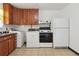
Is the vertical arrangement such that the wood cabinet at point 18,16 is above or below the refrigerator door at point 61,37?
above

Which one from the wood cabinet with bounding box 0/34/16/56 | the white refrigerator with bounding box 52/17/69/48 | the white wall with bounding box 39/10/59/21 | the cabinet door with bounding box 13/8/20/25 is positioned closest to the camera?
the wood cabinet with bounding box 0/34/16/56

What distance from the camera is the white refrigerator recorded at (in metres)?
6.64

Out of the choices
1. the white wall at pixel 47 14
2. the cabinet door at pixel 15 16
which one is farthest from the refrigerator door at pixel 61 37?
the cabinet door at pixel 15 16

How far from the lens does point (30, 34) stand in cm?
685

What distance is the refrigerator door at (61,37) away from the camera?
6648 mm

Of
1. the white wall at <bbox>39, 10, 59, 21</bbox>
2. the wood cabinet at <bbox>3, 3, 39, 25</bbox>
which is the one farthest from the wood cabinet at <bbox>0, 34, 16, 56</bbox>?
the white wall at <bbox>39, 10, 59, 21</bbox>

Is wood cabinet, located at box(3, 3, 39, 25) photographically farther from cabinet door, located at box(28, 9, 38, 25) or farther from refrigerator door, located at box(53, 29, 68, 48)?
refrigerator door, located at box(53, 29, 68, 48)

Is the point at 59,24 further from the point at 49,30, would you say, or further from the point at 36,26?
the point at 36,26

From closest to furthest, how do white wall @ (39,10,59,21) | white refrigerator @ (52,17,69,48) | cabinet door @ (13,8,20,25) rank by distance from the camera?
white refrigerator @ (52,17,69,48)
cabinet door @ (13,8,20,25)
white wall @ (39,10,59,21)

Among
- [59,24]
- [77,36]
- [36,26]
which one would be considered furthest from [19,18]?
[77,36]

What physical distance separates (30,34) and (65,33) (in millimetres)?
1770

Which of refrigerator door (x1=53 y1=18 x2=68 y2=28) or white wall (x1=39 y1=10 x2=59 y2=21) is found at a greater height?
white wall (x1=39 y1=10 x2=59 y2=21)

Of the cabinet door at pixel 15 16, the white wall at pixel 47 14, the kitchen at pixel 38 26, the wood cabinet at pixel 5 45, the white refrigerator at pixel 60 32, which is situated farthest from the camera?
the white wall at pixel 47 14

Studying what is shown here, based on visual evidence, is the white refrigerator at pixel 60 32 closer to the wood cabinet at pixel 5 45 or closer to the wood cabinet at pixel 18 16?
the wood cabinet at pixel 18 16
